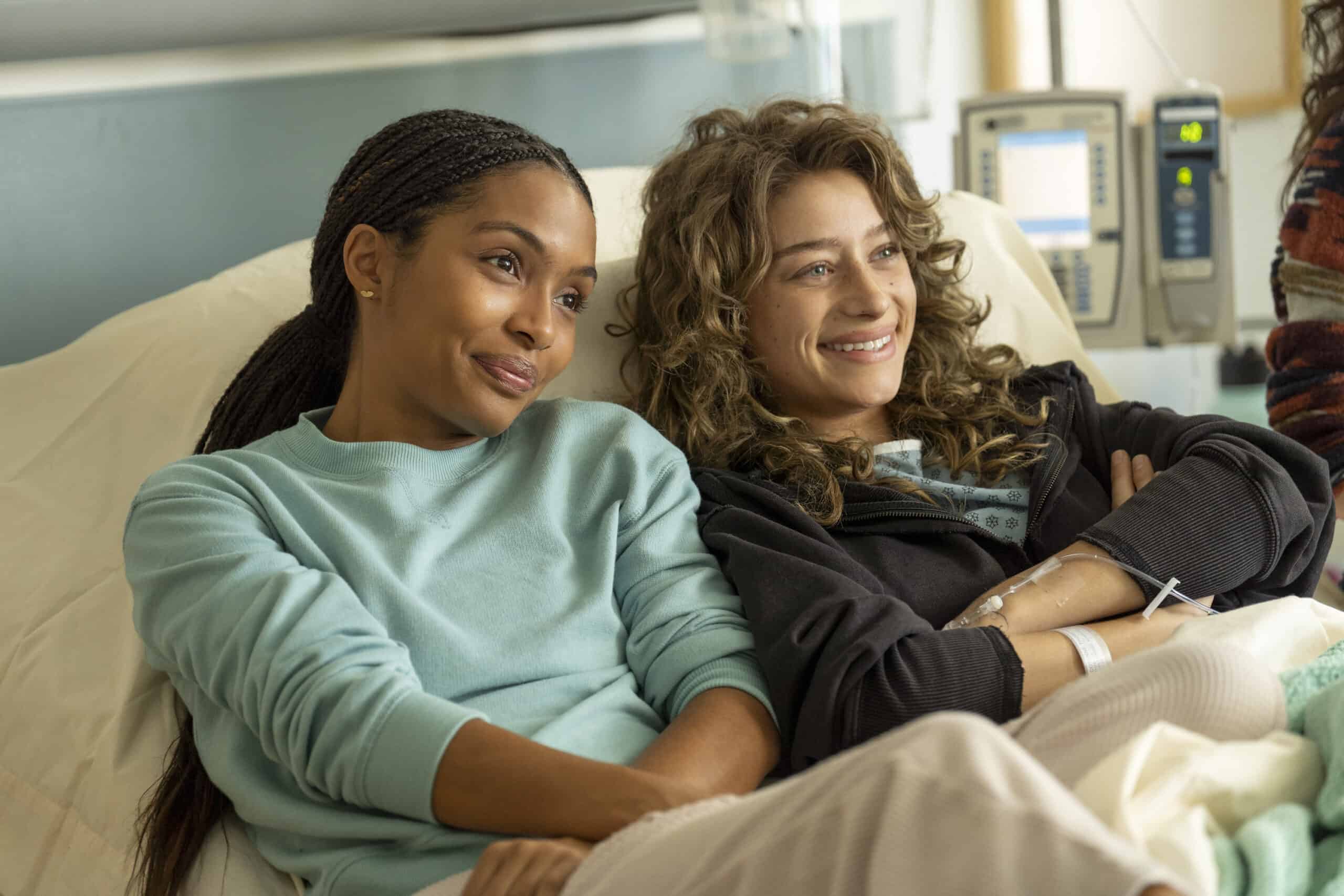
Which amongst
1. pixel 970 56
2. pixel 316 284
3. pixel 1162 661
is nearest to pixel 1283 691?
pixel 1162 661

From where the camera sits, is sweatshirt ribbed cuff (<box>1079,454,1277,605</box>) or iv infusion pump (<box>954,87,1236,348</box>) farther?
iv infusion pump (<box>954,87,1236,348</box>)

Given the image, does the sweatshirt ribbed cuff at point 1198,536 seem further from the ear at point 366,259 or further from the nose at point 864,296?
the ear at point 366,259

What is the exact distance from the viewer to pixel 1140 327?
2732mm

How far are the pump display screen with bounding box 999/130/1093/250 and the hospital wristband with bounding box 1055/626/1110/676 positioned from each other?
5.37ft

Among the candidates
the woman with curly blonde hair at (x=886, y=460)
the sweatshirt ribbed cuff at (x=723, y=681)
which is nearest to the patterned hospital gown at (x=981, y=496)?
the woman with curly blonde hair at (x=886, y=460)

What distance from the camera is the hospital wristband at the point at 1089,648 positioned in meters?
1.16

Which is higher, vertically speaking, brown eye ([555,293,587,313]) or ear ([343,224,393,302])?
ear ([343,224,393,302])

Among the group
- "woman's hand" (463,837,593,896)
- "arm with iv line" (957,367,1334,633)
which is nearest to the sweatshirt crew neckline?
"woman's hand" (463,837,593,896)

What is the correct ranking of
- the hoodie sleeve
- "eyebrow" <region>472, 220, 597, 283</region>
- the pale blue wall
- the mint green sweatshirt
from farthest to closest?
the pale blue wall < "eyebrow" <region>472, 220, 597, 283</region> < the hoodie sleeve < the mint green sweatshirt

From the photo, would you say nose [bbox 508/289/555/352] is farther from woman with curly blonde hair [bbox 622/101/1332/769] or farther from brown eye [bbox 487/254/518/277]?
woman with curly blonde hair [bbox 622/101/1332/769]

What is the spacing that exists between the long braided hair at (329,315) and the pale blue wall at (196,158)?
63 centimetres

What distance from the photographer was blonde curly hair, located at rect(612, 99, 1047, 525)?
1.39 meters

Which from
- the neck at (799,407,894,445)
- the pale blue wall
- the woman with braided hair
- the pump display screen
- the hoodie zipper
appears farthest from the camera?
the pump display screen

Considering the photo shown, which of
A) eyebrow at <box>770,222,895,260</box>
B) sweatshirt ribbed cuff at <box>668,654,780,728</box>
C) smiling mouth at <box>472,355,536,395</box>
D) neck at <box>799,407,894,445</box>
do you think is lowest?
sweatshirt ribbed cuff at <box>668,654,780,728</box>
